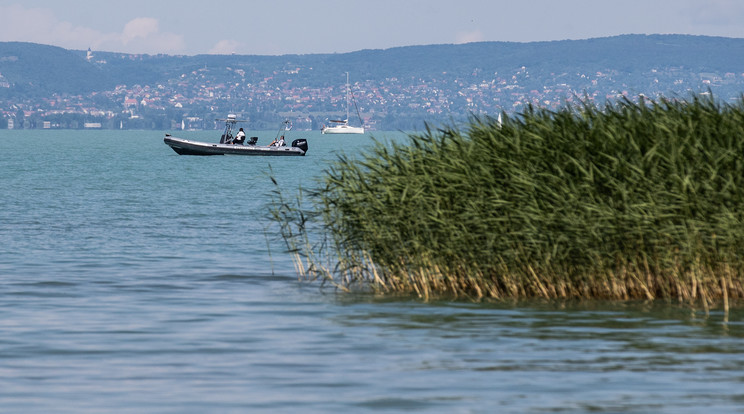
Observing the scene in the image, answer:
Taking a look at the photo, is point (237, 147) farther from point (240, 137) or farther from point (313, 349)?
point (313, 349)

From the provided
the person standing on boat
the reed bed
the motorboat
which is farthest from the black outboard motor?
the reed bed

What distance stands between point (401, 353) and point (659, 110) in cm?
675

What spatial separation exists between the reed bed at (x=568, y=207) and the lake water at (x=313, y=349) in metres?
0.49

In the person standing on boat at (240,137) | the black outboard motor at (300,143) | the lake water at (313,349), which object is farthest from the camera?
the black outboard motor at (300,143)

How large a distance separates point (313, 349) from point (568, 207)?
4.80 metres

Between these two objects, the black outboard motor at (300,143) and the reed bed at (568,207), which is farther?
the black outboard motor at (300,143)

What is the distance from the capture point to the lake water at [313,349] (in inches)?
465

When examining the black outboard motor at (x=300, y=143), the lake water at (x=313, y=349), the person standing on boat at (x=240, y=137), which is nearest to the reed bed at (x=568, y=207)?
the lake water at (x=313, y=349)

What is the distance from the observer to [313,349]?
15.0 meters

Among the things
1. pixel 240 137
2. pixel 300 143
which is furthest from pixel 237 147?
pixel 300 143

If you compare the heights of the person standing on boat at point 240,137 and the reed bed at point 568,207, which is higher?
the reed bed at point 568,207

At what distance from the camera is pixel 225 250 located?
3028cm

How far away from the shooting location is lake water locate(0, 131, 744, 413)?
1180 centimetres

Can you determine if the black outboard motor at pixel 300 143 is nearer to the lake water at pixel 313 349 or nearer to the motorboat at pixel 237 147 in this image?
the motorboat at pixel 237 147
